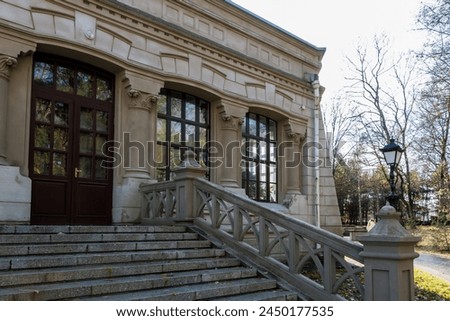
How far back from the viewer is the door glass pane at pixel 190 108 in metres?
12.2

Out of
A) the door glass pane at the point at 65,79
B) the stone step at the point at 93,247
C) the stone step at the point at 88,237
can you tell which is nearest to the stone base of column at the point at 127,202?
the door glass pane at the point at 65,79

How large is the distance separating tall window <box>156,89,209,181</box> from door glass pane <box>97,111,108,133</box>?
1467 millimetres

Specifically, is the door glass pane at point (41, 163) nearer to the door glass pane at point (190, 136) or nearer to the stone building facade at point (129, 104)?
the stone building facade at point (129, 104)

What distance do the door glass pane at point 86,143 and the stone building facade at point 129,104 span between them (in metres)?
0.02

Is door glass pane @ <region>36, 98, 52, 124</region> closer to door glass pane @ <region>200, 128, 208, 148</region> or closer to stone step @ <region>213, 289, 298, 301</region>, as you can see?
door glass pane @ <region>200, 128, 208, 148</region>

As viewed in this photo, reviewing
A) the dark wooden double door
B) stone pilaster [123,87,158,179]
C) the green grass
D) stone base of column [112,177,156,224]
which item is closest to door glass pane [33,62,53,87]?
the dark wooden double door

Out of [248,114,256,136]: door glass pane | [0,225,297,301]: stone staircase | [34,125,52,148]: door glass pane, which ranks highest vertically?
[248,114,256,136]: door glass pane

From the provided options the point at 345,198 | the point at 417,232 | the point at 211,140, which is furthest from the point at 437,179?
the point at 345,198

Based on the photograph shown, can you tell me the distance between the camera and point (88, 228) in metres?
6.95

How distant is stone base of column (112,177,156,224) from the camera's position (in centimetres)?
987

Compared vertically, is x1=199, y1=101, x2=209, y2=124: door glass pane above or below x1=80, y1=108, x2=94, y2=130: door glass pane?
above

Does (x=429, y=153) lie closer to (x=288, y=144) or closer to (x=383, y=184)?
(x=383, y=184)

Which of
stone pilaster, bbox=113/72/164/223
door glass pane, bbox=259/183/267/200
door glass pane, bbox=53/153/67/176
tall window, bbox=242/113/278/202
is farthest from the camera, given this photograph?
door glass pane, bbox=259/183/267/200

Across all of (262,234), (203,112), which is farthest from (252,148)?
(262,234)
